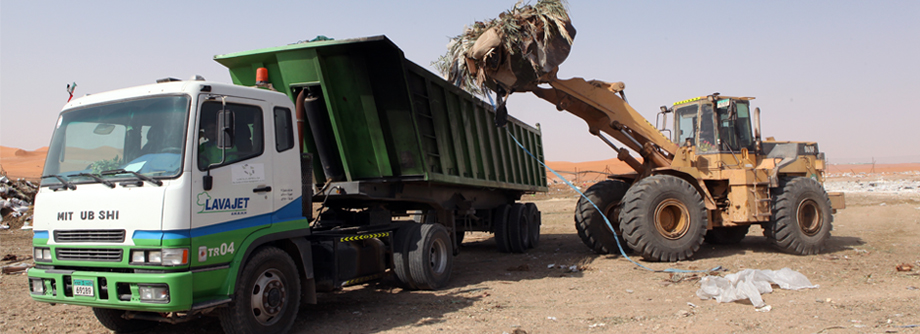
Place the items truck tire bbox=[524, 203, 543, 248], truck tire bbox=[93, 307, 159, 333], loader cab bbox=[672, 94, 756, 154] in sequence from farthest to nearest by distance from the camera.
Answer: truck tire bbox=[524, 203, 543, 248] < loader cab bbox=[672, 94, 756, 154] < truck tire bbox=[93, 307, 159, 333]

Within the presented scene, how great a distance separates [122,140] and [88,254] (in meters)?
0.97

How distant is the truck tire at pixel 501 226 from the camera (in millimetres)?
11461

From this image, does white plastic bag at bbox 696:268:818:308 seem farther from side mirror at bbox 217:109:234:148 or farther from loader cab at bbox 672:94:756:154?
side mirror at bbox 217:109:234:148

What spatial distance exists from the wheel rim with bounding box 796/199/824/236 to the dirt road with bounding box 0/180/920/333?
2.00 ft

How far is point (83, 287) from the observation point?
4.54m

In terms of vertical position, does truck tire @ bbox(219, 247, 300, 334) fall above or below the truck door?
below

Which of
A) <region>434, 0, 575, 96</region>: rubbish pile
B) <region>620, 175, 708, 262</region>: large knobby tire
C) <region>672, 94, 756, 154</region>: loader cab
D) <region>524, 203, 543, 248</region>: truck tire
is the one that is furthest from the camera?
<region>524, 203, 543, 248</region>: truck tire

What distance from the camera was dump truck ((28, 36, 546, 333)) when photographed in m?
4.46

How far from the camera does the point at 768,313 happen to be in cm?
574

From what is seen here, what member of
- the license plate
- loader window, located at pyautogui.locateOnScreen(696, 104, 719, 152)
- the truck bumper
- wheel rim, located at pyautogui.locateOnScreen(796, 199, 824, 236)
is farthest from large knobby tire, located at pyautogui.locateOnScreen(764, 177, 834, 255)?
the license plate

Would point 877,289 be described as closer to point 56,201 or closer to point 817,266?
point 817,266

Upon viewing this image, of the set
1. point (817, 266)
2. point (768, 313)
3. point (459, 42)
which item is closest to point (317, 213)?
point (459, 42)

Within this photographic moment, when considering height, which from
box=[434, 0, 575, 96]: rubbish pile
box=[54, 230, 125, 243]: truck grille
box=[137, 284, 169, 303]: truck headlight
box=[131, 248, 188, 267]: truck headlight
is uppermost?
box=[434, 0, 575, 96]: rubbish pile

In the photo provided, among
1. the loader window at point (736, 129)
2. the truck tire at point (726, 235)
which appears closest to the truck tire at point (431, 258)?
the loader window at point (736, 129)
